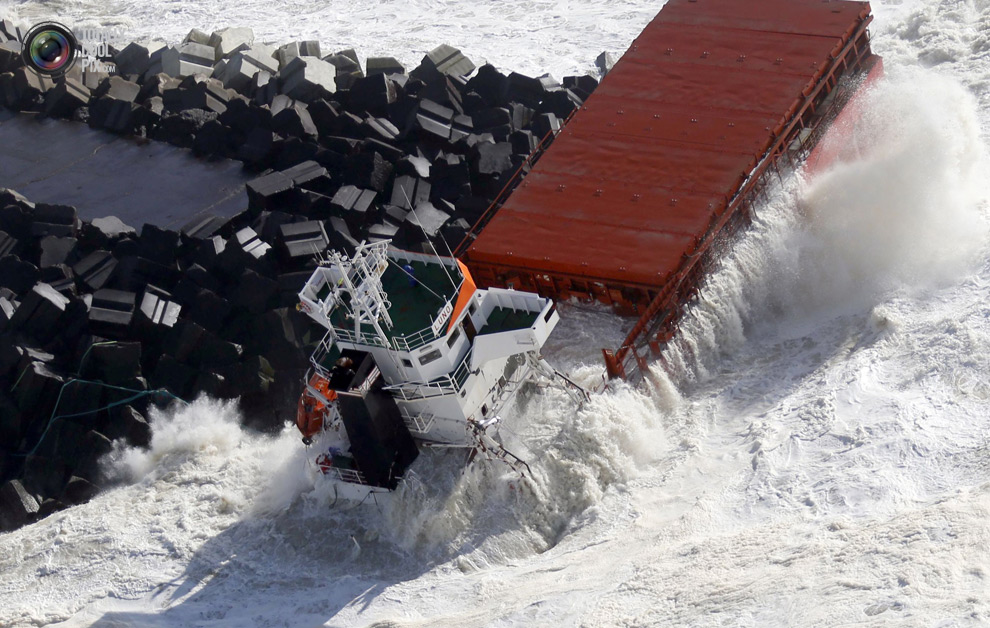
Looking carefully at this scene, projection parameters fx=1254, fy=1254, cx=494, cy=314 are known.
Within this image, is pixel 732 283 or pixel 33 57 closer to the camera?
pixel 732 283

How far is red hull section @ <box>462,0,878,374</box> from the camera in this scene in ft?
67.8

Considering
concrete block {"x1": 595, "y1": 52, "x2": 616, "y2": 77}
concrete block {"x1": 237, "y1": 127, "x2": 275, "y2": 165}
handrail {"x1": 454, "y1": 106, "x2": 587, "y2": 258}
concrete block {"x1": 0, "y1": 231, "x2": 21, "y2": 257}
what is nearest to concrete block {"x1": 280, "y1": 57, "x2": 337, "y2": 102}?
concrete block {"x1": 237, "y1": 127, "x2": 275, "y2": 165}

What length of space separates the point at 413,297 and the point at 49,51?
18.6 m

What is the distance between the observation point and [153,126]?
29.3 m

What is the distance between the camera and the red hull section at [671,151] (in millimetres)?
20656

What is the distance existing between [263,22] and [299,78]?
8.91m

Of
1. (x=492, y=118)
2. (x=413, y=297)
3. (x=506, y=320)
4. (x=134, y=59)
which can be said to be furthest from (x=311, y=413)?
(x=134, y=59)

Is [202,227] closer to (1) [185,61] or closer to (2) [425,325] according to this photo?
(2) [425,325]

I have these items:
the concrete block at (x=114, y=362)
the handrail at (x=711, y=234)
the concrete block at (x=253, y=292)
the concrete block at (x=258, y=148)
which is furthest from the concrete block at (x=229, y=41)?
the handrail at (x=711, y=234)

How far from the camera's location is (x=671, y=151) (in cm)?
2264

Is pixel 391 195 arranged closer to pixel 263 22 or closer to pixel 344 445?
pixel 344 445

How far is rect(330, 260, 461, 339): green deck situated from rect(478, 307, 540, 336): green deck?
714 mm

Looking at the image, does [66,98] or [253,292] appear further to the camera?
[66,98]

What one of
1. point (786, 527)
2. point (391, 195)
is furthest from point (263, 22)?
point (786, 527)
